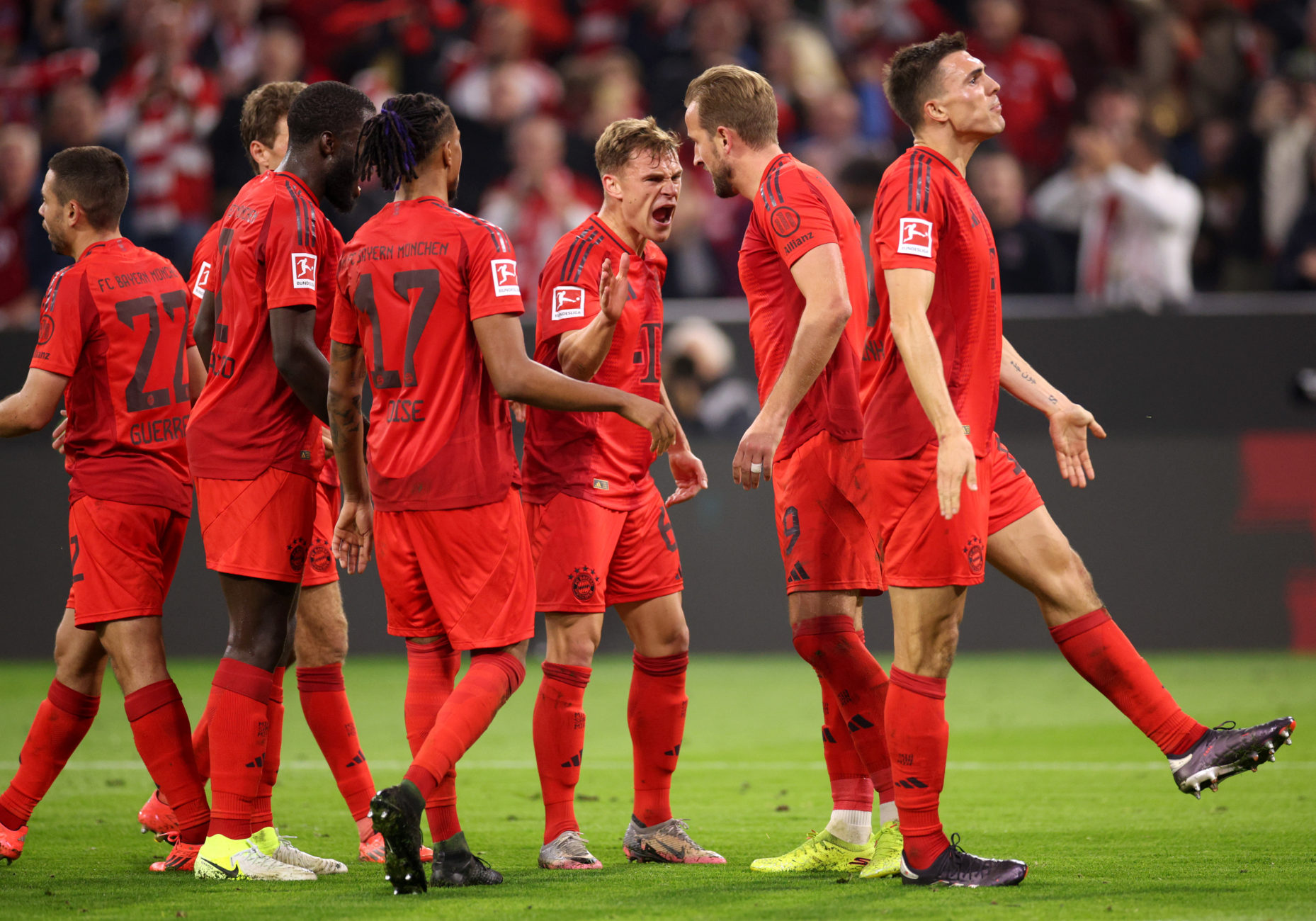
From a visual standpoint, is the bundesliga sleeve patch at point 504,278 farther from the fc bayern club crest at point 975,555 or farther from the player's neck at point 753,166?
the fc bayern club crest at point 975,555

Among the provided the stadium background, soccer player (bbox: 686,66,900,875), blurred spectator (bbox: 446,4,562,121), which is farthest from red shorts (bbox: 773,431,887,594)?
blurred spectator (bbox: 446,4,562,121)

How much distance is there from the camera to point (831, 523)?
15.8ft

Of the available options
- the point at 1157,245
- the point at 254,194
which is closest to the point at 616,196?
the point at 254,194

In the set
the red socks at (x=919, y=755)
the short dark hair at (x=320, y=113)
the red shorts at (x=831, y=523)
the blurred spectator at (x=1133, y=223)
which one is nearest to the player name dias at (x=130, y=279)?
the short dark hair at (x=320, y=113)

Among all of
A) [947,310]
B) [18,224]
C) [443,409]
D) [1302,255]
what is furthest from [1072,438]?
[18,224]

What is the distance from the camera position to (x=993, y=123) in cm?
452

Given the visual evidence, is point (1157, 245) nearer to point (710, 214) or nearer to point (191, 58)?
point (710, 214)

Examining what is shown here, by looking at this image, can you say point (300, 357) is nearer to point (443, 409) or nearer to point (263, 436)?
point (263, 436)

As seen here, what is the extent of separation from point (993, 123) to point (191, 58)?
10733 millimetres

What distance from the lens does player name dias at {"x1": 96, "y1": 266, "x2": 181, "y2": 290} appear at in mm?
5008

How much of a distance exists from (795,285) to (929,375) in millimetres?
836

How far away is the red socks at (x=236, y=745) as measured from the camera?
180 inches

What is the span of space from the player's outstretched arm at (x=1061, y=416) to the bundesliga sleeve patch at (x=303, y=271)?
85.6 inches

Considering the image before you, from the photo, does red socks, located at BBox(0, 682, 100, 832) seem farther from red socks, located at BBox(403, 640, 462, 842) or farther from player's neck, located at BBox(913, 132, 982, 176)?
player's neck, located at BBox(913, 132, 982, 176)
